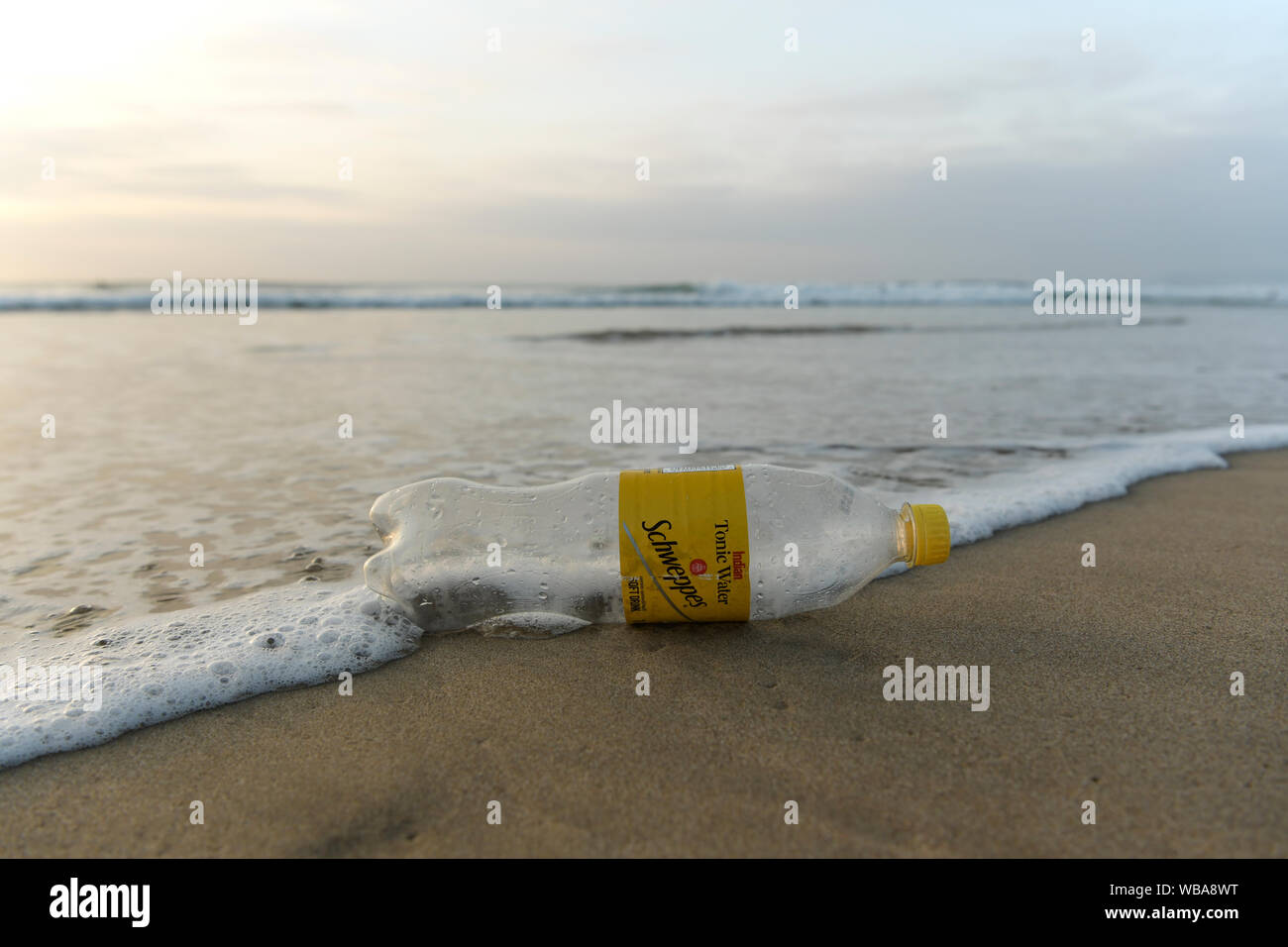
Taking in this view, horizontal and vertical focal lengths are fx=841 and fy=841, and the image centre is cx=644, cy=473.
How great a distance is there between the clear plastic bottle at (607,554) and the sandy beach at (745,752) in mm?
91

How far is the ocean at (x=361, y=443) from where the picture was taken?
205cm

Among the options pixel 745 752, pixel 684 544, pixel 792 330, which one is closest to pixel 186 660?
pixel 684 544

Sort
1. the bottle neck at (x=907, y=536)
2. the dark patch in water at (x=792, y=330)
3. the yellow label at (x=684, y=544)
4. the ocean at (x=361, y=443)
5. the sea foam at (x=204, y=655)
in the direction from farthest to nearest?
1. the dark patch in water at (x=792, y=330)
2. the ocean at (x=361, y=443)
3. the bottle neck at (x=907, y=536)
4. the yellow label at (x=684, y=544)
5. the sea foam at (x=204, y=655)

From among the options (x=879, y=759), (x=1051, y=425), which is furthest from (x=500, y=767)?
(x=1051, y=425)

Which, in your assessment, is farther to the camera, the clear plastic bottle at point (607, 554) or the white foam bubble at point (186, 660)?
the clear plastic bottle at point (607, 554)

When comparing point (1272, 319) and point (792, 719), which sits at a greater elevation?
point (1272, 319)

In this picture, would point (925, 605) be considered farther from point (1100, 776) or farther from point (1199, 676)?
point (1100, 776)

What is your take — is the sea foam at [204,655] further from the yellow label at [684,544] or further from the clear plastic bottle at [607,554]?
the yellow label at [684,544]

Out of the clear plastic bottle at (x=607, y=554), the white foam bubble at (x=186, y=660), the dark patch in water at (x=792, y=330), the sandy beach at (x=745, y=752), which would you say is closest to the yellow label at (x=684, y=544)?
the clear plastic bottle at (x=607, y=554)

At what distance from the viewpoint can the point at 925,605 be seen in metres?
2.23

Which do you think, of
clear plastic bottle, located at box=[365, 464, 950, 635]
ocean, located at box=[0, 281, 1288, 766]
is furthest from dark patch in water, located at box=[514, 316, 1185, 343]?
clear plastic bottle, located at box=[365, 464, 950, 635]

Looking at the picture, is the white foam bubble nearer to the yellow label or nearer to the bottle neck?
the yellow label

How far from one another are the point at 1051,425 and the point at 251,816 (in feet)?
15.7

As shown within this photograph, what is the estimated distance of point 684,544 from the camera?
1.83 metres
